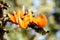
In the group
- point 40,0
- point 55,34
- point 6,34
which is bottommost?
point 6,34

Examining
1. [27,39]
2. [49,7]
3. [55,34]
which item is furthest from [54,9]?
[27,39]

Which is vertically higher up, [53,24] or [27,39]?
[53,24]

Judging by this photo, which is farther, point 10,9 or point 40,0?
point 40,0

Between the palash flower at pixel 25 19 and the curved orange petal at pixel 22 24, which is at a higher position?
the palash flower at pixel 25 19

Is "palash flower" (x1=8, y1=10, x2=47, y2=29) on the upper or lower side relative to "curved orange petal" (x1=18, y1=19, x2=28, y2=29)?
upper

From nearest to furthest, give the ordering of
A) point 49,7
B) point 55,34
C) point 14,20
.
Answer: point 14,20
point 55,34
point 49,7

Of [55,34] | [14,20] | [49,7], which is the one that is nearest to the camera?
[14,20]

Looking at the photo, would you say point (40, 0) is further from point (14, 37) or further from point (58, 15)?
point (14, 37)

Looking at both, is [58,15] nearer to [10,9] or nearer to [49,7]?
[49,7]

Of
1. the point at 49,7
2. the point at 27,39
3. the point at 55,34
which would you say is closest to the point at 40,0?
the point at 49,7
